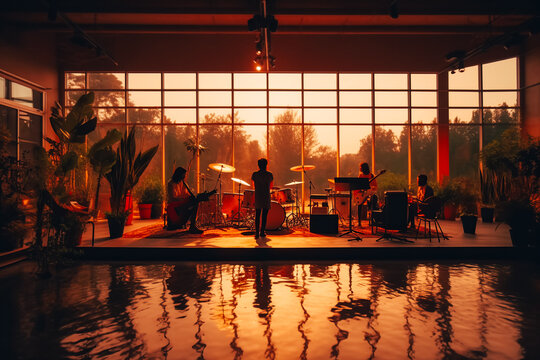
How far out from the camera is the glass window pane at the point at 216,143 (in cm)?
1191

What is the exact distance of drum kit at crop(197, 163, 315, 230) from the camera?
7508mm

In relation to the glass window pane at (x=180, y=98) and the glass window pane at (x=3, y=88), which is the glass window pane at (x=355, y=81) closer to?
the glass window pane at (x=180, y=98)

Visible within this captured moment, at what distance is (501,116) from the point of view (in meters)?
11.9

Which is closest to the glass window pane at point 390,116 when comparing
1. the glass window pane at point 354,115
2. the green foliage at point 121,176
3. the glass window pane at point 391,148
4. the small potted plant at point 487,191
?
the glass window pane at point 391,148

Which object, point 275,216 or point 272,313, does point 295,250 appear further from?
point 272,313

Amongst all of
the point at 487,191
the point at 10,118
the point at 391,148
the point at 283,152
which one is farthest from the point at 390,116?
the point at 10,118

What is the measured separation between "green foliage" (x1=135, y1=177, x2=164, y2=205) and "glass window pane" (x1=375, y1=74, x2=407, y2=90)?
844 centimetres

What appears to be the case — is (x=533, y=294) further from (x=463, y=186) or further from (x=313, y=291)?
(x=463, y=186)

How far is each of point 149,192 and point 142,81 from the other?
160 inches

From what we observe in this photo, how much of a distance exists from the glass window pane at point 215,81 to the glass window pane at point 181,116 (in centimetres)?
100

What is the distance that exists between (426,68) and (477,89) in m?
2.01

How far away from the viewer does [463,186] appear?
1010 cm

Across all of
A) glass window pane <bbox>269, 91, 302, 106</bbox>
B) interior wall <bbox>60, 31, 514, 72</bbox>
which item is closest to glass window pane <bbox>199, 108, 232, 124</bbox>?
interior wall <bbox>60, 31, 514, 72</bbox>

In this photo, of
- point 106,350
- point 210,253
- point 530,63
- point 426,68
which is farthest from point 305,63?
point 106,350
